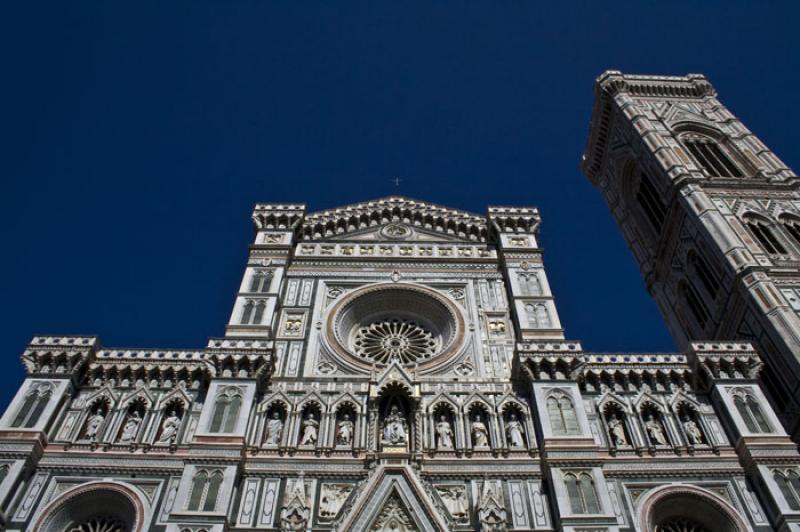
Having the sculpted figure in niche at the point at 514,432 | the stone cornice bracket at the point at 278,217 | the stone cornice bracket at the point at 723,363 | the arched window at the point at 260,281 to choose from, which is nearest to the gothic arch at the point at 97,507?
the arched window at the point at 260,281

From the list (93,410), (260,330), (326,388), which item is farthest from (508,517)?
(93,410)

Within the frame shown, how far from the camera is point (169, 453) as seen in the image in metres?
15.9

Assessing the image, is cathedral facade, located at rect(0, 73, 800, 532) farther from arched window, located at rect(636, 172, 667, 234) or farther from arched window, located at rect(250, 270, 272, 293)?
arched window, located at rect(636, 172, 667, 234)

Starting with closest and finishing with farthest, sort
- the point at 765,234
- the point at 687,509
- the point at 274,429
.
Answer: the point at 687,509 → the point at 274,429 → the point at 765,234

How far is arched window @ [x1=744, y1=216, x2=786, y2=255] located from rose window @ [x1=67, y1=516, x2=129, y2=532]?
2071cm

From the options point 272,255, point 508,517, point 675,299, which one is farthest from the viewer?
point 675,299

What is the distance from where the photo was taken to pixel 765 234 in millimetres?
24562

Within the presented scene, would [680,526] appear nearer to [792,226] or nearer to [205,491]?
[205,491]

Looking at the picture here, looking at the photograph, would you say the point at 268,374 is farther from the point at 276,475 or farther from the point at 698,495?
the point at 698,495

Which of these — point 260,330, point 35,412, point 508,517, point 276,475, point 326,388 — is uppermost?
point 260,330

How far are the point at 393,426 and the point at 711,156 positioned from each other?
20.2m

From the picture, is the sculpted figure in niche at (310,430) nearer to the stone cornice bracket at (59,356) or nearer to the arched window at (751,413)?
the stone cornice bracket at (59,356)

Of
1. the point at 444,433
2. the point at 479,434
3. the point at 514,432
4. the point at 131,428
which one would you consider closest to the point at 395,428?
the point at 444,433

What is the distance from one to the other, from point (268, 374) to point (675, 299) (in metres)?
17.1
